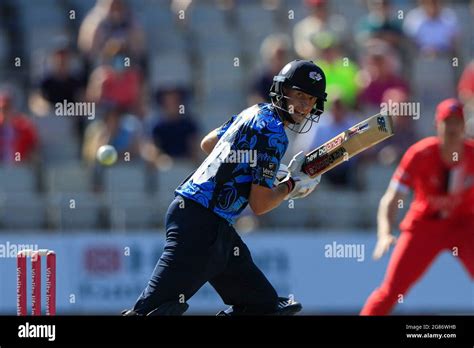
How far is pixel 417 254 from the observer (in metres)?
9.40

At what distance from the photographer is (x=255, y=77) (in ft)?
45.1

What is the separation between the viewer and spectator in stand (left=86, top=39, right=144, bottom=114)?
13.4 metres

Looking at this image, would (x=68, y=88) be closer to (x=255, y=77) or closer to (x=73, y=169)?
(x=73, y=169)

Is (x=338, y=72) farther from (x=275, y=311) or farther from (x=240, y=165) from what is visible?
(x=240, y=165)

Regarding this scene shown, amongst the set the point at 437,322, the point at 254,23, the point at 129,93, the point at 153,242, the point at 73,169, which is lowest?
the point at 437,322

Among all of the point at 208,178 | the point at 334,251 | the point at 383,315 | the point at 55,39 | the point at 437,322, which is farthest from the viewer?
the point at 55,39

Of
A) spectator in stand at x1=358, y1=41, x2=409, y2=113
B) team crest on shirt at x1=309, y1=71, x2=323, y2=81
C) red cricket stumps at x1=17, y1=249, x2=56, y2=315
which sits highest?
spectator in stand at x1=358, y1=41, x2=409, y2=113

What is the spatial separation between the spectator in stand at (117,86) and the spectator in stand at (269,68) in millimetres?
1235

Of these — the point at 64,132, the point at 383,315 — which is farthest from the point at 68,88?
the point at 383,315

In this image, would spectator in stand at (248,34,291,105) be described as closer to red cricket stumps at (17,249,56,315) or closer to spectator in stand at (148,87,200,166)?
spectator in stand at (148,87,200,166)

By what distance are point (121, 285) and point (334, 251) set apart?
6.90 feet

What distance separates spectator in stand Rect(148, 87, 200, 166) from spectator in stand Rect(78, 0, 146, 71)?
0.98 metres

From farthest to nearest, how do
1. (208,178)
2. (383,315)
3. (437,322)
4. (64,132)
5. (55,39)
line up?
(55,39) < (64,132) < (383,315) < (437,322) < (208,178)

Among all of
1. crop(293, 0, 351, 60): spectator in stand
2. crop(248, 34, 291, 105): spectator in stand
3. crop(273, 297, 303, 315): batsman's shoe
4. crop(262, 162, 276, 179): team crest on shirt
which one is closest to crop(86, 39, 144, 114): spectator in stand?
crop(248, 34, 291, 105): spectator in stand
